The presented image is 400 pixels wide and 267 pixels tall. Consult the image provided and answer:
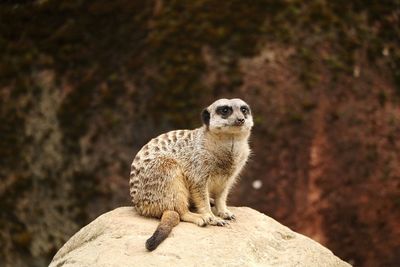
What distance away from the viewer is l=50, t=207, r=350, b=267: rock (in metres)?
4.84

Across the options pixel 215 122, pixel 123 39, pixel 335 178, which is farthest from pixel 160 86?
pixel 215 122

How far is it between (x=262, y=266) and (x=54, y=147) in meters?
4.83

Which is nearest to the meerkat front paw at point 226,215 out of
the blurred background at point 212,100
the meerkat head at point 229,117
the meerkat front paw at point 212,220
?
the meerkat front paw at point 212,220

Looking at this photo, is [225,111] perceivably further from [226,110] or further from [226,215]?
[226,215]

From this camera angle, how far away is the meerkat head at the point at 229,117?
17.3 feet

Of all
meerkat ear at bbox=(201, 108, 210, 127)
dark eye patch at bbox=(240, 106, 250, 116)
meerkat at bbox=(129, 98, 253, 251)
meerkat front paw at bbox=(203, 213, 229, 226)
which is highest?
dark eye patch at bbox=(240, 106, 250, 116)

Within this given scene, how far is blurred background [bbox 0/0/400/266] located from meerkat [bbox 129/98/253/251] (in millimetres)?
3496

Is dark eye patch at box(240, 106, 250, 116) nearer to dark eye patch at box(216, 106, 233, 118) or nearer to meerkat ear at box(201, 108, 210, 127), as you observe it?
dark eye patch at box(216, 106, 233, 118)

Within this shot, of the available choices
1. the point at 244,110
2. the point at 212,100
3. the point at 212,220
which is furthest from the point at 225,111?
the point at 212,100

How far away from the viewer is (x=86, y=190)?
916 cm

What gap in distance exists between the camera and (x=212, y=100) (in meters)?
9.19

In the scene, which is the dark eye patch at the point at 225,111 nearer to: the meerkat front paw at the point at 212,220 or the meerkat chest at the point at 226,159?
the meerkat chest at the point at 226,159

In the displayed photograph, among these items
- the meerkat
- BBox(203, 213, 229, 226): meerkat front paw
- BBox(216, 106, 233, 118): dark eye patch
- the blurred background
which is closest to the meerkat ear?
the meerkat

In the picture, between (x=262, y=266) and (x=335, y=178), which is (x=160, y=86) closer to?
(x=335, y=178)
